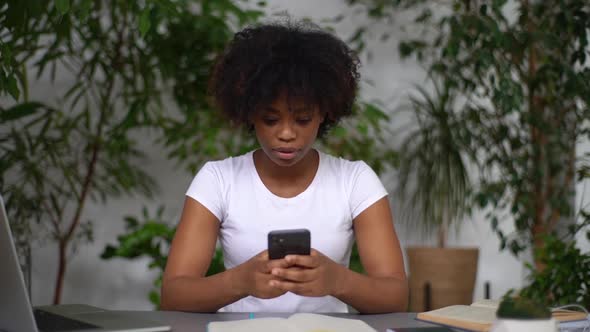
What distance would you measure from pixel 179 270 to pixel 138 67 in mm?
1798

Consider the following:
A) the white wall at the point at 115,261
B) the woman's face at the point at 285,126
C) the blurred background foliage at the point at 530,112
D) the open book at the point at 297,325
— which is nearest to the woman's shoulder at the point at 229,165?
the woman's face at the point at 285,126

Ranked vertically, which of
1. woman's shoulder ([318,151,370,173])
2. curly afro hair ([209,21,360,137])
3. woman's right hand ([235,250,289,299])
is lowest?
woman's right hand ([235,250,289,299])

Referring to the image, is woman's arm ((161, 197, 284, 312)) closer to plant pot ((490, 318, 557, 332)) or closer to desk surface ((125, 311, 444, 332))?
desk surface ((125, 311, 444, 332))

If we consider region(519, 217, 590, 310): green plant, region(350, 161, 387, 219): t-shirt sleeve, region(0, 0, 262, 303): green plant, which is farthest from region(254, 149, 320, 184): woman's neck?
region(0, 0, 262, 303): green plant

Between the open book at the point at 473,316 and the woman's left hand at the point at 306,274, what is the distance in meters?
0.19

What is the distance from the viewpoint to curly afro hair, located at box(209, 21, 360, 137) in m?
1.54

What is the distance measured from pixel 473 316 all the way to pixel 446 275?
2.49 m

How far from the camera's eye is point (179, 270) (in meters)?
1.57

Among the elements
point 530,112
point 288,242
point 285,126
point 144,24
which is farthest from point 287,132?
point 530,112

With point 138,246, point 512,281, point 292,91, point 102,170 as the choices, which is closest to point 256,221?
point 292,91

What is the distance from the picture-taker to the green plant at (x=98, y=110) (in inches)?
117

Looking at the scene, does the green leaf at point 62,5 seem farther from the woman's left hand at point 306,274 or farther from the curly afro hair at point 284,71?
the woman's left hand at point 306,274

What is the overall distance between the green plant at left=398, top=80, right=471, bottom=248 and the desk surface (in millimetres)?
2190

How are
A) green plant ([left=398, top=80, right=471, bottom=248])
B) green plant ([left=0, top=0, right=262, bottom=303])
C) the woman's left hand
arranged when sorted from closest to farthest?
the woman's left hand
green plant ([left=0, top=0, right=262, bottom=303])
green plant ([left=398, top=80, right=471, bottom=248])
